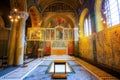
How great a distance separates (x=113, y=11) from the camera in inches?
334

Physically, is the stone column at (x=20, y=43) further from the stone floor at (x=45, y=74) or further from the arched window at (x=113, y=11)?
the arched window at (x=113, y=11)

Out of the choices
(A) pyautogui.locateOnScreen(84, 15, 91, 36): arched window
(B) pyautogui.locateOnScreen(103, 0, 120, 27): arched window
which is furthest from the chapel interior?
(A) pyautogui.locateOnScreen(84, 15, 91, 36): arched window

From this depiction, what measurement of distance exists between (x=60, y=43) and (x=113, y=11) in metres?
12.3

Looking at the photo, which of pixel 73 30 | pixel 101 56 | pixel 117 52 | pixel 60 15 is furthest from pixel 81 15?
pixel 117 52

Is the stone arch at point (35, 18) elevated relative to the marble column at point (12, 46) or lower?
elevated

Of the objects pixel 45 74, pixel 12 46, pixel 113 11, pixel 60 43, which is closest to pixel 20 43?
pixel 12 46

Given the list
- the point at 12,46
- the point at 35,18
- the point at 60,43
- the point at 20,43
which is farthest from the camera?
the point at 60,43

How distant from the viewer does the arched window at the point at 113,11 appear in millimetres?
7761

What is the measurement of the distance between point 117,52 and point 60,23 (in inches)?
673

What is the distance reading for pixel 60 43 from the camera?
19750mm

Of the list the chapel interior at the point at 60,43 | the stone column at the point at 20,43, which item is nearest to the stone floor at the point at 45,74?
the chapel interior at the point at 60,43

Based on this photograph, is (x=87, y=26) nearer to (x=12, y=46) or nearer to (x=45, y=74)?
(x=12, y=46)

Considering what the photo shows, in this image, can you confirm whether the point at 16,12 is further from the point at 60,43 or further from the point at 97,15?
the point at 60,43

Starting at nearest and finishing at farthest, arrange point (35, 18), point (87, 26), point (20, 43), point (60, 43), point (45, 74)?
1. point (45, 74)
2. point (20, 43)
3. point (87, 26)
4. point (35, 18)
5. point (60, 43)
